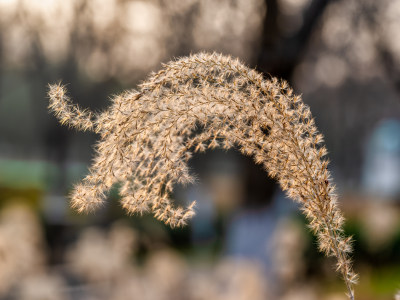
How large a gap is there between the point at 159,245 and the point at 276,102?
10390mm

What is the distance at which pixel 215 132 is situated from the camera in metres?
1.62

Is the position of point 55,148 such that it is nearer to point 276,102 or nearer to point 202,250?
point 202,250

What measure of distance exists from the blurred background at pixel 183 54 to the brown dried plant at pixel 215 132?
7.21ft

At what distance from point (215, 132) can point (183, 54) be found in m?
7.38

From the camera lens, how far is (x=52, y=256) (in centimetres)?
1206

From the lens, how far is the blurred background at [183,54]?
20.6 ft

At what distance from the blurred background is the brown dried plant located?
7.21 feet

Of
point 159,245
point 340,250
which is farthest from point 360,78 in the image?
point 340,250

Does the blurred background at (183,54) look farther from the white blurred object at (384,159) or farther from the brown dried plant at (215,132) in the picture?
the white blurred object at (384,159)

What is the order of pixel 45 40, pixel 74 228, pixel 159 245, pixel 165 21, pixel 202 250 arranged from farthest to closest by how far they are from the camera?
pixel 202 250
pixel 74 228
pixel 159 245
pixel 45 40
pixel 165 21

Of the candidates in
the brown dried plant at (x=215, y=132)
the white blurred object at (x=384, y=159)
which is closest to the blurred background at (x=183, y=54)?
the brown dried plant at (x=215, y=132)

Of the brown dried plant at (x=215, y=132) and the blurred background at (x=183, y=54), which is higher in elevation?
the blurred background at (x=183, y=54)

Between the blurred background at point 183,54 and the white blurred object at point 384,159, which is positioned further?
the white blurred object at point 384,159

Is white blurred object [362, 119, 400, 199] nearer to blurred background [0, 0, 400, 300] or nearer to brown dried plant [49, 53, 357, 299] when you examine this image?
blurred background [0, 0, 400, 300]
